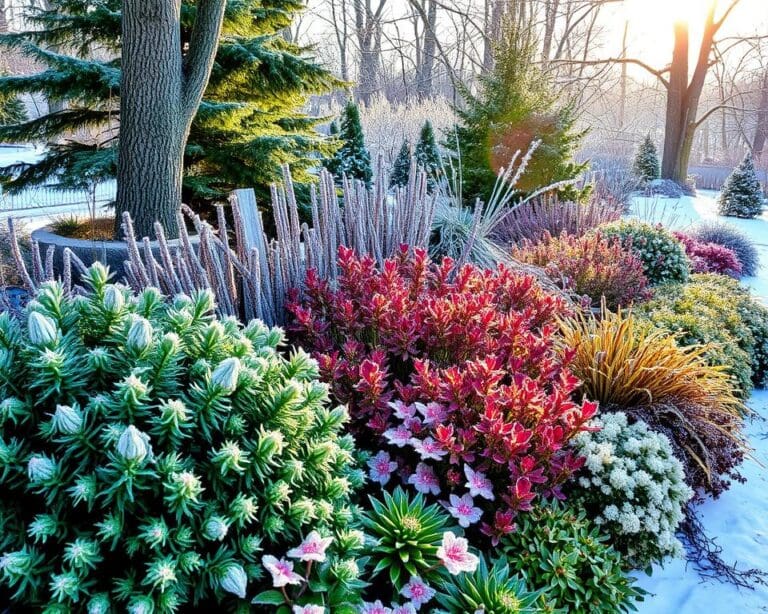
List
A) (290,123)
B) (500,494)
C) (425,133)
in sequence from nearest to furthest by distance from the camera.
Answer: (500,494) < (290,123) < (425,133)

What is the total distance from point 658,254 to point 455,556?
483 centimetres

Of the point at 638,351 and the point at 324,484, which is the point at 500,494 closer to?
the point at 324,484

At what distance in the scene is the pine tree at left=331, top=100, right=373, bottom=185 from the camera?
10.7m

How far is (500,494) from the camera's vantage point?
5.91ft

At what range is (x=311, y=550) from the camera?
1169mm

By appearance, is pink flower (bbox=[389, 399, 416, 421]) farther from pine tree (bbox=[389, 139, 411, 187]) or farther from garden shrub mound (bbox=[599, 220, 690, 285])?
pine tree (bbox=[389, 139, 411, 187])

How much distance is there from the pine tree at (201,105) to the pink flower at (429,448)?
3.94 meters

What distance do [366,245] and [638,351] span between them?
1.66 metres

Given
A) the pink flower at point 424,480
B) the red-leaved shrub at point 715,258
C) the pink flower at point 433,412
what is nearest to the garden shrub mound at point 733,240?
the red-leaved shrub at point 715,258

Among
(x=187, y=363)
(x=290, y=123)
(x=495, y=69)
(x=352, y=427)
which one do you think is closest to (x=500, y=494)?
(x=352, y=427)

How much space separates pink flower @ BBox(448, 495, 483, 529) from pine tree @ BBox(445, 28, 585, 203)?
A: 676 centimetres

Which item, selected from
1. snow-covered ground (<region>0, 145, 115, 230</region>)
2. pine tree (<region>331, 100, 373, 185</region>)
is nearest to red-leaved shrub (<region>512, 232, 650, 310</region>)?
snow-covered ground (<region>0, 145, 115, 230</region>)

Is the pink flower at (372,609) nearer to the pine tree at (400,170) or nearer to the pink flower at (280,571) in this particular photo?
the pink flower at (280,571)

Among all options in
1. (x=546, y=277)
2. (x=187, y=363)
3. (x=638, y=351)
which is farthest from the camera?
(x=546, y=277)
